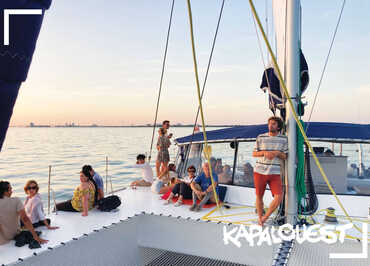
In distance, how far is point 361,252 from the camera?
157 inches

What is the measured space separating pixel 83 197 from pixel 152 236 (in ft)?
4.02

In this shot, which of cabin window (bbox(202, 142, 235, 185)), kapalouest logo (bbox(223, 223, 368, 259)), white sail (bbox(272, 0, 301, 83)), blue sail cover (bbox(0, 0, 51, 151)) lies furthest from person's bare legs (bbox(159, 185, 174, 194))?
blue sail cover (bbox(0, 0, 51, 151))

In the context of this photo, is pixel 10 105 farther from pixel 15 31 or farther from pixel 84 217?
pixel 84 217

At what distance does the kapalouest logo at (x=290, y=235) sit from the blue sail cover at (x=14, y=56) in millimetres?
3462

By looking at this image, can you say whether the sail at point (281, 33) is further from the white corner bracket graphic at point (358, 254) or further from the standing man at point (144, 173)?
the standing man at point (144, 173)

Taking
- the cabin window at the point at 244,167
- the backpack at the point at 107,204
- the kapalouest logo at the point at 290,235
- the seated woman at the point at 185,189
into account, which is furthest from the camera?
the cabin window at the point at 244,167

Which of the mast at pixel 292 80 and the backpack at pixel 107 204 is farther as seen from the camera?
the backpack at pixel 107 204

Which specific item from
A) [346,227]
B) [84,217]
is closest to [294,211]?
[346,227]

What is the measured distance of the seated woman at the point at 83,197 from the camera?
17.0ft

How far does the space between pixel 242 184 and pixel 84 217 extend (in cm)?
283

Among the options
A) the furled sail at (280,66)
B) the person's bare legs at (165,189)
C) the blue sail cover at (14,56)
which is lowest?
the person's bare legs at (165,189)

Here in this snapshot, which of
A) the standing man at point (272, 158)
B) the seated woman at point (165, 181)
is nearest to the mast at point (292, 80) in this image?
the standing man at point (272, 158)

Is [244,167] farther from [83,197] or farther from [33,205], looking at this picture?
[33,205]

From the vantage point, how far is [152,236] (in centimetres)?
508
